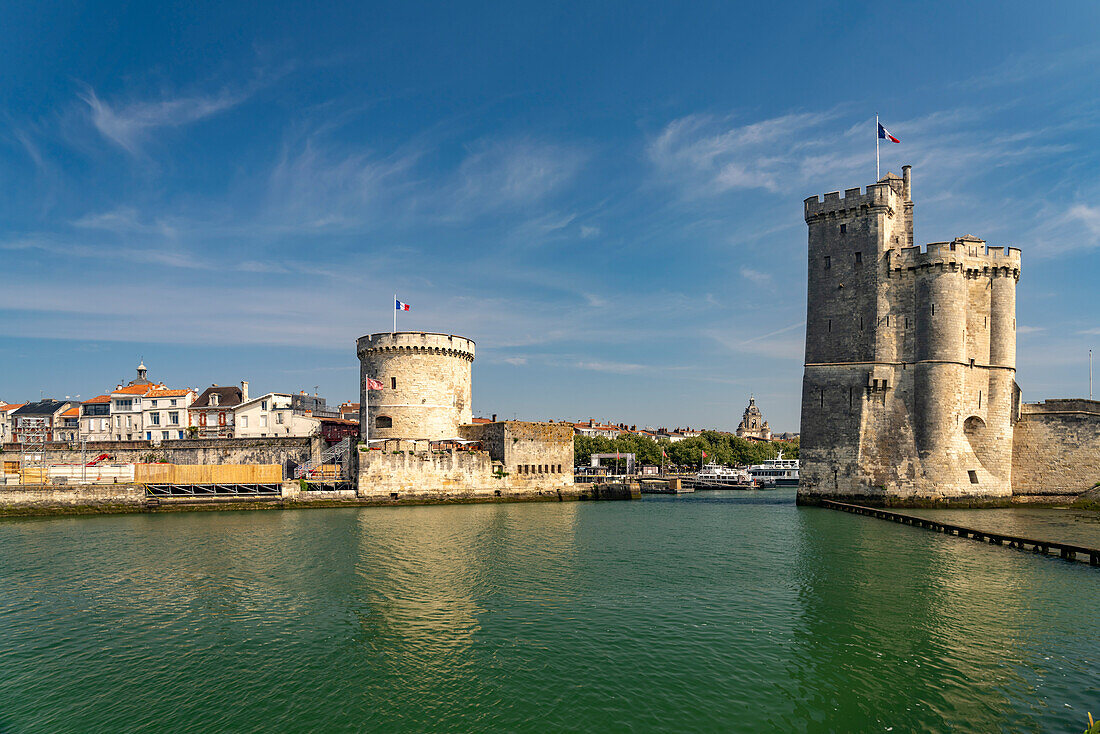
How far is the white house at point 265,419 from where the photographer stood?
61125mm

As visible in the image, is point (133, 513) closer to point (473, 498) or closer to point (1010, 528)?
point (473, 498)

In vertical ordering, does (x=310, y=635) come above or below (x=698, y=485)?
above

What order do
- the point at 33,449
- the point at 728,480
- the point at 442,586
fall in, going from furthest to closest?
the point at 728,480 → the point at 33,449 → the point at 442,586

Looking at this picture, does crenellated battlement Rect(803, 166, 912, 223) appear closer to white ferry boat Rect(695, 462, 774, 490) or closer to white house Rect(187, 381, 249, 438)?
white ferry boat Rect(695, 462, 774, 490)

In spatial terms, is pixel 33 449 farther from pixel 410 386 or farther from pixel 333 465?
pixel 410 386

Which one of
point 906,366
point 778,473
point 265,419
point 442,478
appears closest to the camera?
point 906,366

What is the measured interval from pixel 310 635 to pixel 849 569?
61.1 feet

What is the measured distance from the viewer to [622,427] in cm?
13288

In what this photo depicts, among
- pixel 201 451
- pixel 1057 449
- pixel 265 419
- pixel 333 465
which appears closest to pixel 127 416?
pixel 265 419

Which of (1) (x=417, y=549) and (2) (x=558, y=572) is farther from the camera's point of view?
(1) (x=417, y=549)

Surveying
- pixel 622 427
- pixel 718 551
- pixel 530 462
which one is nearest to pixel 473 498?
pixel 530 462

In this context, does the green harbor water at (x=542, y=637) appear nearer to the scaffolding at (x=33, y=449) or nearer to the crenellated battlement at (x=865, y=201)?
the scaffolding at (x=33, y=449)

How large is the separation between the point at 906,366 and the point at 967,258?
8.23m

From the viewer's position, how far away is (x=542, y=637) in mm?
15125
